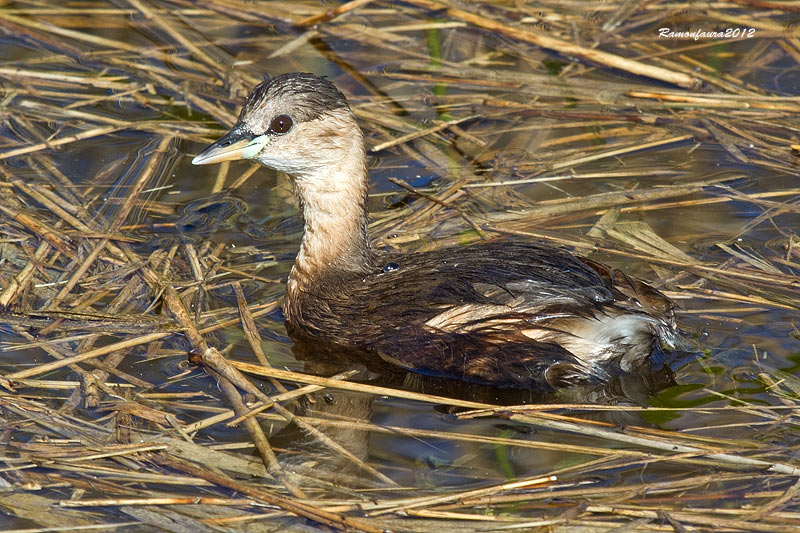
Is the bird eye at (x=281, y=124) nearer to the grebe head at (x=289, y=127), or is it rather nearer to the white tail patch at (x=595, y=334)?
the grebe head at (x=289, y=127)

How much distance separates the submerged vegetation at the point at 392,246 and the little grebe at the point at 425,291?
16 centimetres

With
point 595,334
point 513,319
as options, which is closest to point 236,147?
point 513,319

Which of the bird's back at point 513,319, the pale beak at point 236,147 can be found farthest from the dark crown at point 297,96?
the bird's back at point 513,319

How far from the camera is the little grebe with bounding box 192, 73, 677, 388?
4.70m

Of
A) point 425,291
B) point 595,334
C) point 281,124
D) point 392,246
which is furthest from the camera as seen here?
point 392,246

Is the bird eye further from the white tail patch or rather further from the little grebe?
the white tail patch

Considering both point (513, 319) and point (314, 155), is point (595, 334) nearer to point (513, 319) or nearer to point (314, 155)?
point (513, 319)

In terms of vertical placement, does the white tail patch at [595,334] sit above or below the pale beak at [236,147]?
below

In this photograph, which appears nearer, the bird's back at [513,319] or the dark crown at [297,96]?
the bird's back at [513,319]

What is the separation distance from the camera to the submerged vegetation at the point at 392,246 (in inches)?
162

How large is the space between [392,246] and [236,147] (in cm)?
111

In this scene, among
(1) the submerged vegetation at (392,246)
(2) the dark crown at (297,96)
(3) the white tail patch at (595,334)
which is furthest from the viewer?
(2) the dark crown at (297,96)

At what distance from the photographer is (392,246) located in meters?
5.89

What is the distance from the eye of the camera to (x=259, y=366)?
192 inches
